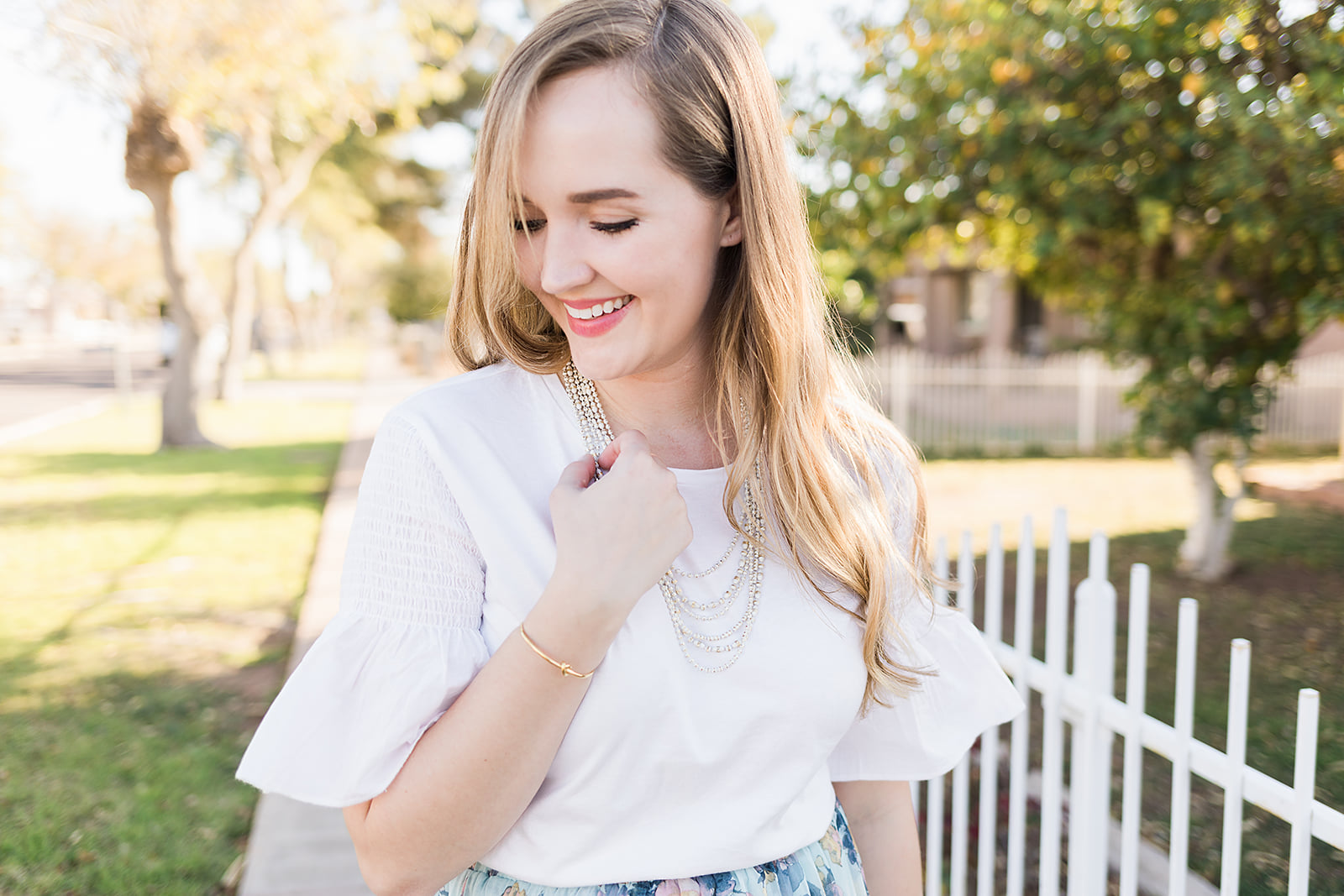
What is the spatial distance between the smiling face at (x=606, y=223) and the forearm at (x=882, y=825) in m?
0.80

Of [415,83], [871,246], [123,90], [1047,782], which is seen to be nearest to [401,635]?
[1047,782]

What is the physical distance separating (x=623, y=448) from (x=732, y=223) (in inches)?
14.6

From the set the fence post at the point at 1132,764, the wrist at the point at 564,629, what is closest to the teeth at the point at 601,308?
the wrist at the point at 564,629

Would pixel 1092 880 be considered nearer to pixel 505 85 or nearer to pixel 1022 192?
pixel 505 85

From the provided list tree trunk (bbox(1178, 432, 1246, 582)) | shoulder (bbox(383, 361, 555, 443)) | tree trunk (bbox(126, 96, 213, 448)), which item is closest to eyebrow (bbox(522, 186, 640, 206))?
shoulder (bbox(383, 361, 555, 443))

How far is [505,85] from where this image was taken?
4.13 ft

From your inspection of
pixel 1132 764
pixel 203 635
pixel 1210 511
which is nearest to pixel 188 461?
pixel 203 635

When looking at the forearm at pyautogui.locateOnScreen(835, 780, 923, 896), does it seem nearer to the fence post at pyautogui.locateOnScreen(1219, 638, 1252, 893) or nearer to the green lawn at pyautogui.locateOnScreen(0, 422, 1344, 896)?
the fence post at pyautogui.locateOnScreen(1219, 638, 1252, 893)

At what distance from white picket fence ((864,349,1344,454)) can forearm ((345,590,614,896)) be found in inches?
484

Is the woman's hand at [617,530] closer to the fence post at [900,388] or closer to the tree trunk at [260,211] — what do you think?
the fence post at [900,388]

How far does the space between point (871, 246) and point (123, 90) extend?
825cm

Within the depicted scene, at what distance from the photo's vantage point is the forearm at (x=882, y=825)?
1573 millimetres

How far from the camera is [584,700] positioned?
121cm

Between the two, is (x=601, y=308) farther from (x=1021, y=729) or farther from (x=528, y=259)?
(x=1021, y=729)
